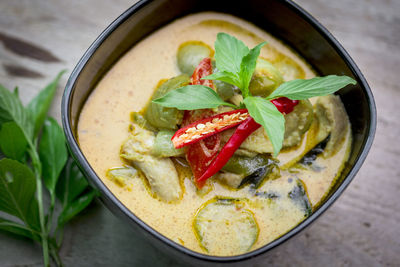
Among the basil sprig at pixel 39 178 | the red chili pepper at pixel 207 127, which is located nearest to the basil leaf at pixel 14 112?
the basil sprig at pixel 39 178

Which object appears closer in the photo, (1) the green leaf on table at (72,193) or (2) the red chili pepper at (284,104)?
(2) the red chili pepper at (284,104)

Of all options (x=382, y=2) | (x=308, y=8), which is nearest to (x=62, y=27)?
(x=308, y=8)

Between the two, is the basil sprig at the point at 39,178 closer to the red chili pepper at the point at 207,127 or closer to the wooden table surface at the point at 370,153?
the wooden table surface at the point at 370,153

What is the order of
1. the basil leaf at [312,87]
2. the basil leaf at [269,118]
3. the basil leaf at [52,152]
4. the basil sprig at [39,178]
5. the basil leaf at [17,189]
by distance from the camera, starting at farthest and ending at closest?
the basil leaf at [52,152] → the basil sprig at [39,178] → the basil leaf at [17,189] → the basil leaf at [312,87] → the basil leaf at [269,118]

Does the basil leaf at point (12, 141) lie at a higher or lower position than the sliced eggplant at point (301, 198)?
lower

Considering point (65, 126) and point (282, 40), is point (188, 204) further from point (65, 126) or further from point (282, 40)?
point (282, 40)

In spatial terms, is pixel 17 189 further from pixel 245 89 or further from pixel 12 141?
pixel 245 89
